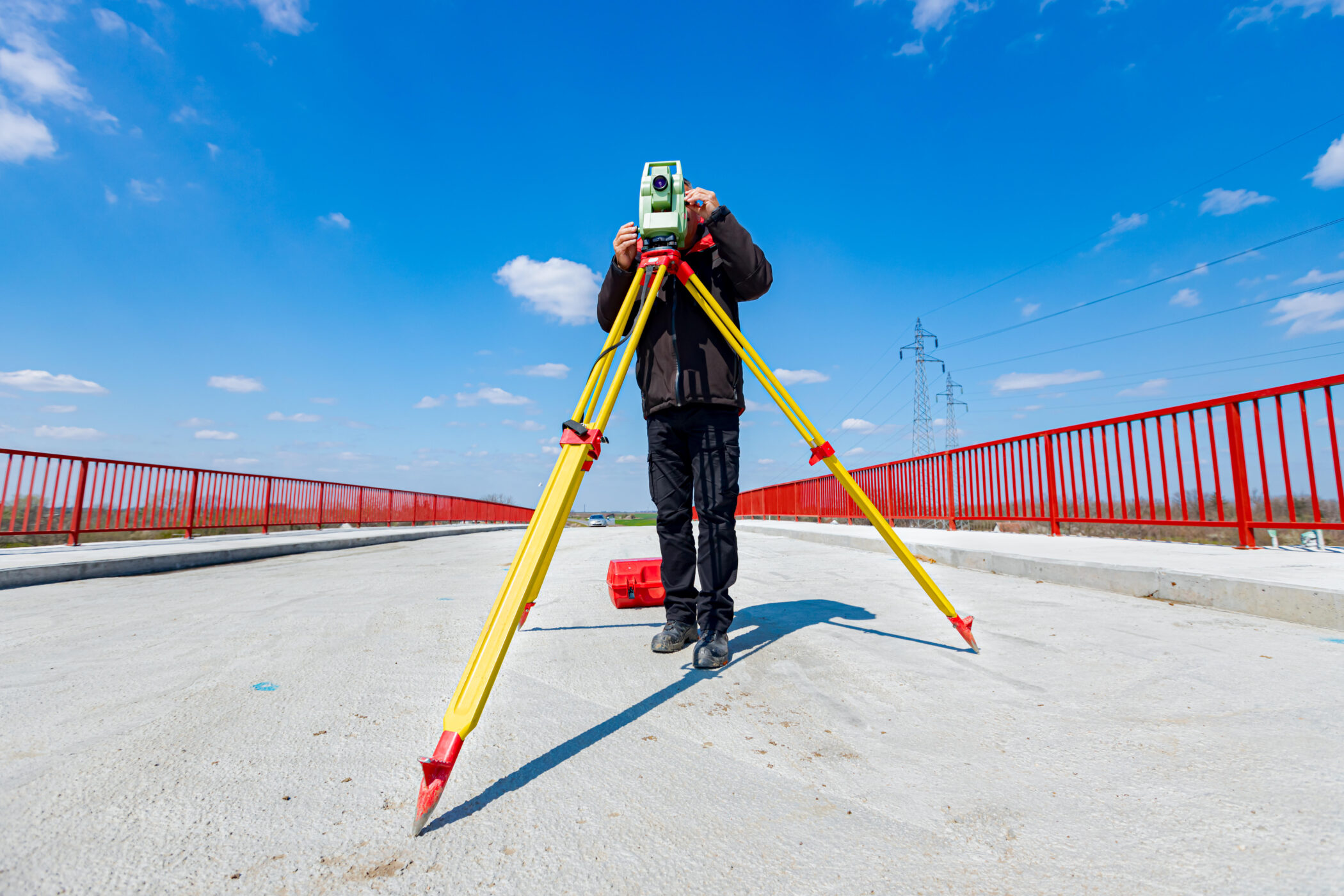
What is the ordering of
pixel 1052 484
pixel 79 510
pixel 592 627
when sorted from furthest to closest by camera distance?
pixel 79 510 < pixel 1052 484 < pixel 592 627

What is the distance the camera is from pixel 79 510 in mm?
8406

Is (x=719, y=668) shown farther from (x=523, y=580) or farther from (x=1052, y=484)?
(x=1052, y=484)

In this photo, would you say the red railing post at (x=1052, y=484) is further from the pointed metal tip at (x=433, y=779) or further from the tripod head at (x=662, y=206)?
the pointed metal tip at (x=433, y=779)

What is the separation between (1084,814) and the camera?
48.6 inches

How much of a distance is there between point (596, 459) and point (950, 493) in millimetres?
9904

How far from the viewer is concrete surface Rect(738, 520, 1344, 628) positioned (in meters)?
2.87

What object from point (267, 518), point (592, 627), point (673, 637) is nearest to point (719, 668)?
point (673, 637)

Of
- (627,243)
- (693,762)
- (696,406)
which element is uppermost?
(627,243)

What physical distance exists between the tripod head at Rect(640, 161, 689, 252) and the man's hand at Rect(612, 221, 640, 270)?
5 centimetres

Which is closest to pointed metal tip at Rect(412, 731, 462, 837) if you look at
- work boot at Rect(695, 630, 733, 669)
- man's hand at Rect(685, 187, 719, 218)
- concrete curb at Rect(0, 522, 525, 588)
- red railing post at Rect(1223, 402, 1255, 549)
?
work boot at Rect(695, 630, 733, 669)

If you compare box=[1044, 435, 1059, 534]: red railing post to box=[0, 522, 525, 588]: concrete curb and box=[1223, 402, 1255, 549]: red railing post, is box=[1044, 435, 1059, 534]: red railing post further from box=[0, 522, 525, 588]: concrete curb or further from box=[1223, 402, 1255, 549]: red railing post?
box=[0, 522, 525, 588]: concrete curb

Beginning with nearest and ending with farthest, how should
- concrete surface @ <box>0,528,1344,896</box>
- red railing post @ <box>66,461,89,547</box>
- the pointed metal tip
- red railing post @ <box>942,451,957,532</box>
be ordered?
concrete surface @ <box>0,528,1344,896</box> → the pointed metal tip → red railing post @ <box>66,461,89,547</box> → red railing post @ <box>942,451,957,532</box>

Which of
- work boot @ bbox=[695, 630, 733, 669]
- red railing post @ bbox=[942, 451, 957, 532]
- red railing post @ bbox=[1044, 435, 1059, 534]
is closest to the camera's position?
work boot @ bbox=[695, 630, 733, 669]

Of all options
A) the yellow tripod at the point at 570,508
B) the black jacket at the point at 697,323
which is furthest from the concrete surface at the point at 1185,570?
the black jacket at the point at 697,323
